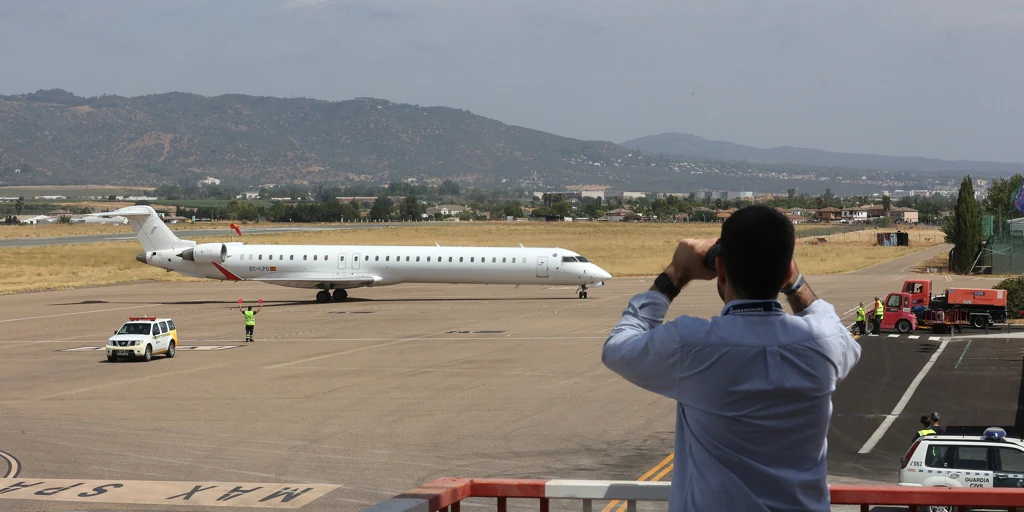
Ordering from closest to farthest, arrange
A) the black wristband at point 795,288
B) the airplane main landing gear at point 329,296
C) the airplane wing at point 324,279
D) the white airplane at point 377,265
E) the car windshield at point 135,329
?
the black wristband at point 795,288 → the car windshield at point 135,329 → the white airplane at point 377,265 → the airplane wing at point 324,279 → the airplane main landing gear at point 329,296

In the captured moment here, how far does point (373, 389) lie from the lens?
24.5m

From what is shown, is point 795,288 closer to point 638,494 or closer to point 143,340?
point 638,494

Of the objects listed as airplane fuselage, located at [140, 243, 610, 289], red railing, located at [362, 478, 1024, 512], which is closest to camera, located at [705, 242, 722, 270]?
red railing, located at [362, 478, 1024, 512]

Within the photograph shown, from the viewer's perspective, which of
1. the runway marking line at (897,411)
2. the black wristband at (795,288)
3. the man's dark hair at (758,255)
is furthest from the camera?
the runway marking line at (897,411)

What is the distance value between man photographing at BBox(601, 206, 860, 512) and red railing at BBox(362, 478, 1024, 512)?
3.65 feet

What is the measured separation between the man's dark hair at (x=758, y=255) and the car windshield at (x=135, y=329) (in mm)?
29653

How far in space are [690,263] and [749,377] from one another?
0.60 meters

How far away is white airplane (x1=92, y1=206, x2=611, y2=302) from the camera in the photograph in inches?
1946

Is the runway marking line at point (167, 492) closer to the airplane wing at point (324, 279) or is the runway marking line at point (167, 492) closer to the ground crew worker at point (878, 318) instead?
the ground crew worker at point (878, 318)

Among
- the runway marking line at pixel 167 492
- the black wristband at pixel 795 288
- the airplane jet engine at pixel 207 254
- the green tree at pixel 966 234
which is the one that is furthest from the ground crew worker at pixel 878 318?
the green tree at pixel 966 234

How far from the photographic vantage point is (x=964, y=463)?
541 inches

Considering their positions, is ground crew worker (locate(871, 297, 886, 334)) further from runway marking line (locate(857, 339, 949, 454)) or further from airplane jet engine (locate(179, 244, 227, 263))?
airplane jet engine (locate(179, 244, 227, 263))

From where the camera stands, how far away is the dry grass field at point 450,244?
235 feet

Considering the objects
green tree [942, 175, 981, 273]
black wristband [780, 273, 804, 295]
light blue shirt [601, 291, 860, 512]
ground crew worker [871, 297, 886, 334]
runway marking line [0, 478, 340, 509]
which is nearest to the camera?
light blue shirt [601, 291, 860, 512]
